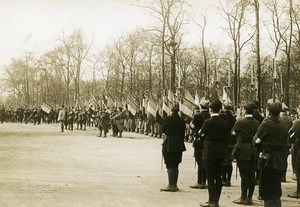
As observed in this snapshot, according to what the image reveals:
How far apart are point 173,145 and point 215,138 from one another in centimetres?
189

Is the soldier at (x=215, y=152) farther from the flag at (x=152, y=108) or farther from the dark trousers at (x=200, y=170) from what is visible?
the flag at (x=152, y=108)

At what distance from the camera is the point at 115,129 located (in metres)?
29.4

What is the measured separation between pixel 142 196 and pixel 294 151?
4.00m

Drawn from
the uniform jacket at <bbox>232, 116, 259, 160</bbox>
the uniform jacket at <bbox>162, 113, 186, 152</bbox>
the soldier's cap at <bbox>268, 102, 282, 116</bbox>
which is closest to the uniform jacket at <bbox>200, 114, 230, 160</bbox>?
the uniform jacket at <bbox>232, 116, 259, 160</bbox>

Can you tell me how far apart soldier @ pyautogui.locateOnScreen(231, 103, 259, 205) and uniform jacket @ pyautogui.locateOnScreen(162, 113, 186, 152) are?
1651mm

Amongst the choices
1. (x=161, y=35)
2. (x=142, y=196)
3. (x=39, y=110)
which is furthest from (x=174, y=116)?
(x=39, y=110)

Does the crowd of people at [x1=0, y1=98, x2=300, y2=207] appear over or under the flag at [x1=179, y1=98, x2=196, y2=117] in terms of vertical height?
under

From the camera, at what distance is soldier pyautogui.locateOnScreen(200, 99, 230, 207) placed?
8641 mm

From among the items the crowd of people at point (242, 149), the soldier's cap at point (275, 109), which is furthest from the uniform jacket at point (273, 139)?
the soldier's cap at point (275, 109)

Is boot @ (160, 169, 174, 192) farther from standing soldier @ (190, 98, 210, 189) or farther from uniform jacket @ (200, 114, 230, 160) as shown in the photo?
uniform jacket @ (200, 114, 230, 160)

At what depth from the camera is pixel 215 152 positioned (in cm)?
866

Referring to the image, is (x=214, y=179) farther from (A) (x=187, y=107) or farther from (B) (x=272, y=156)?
(A) (x=187, y=107)

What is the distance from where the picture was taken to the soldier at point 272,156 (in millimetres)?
7844

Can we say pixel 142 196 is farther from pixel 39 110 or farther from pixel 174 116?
pixel 39 110
